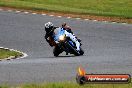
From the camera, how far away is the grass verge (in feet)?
121

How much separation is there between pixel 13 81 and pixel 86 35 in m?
17.0

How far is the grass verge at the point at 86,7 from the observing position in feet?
121

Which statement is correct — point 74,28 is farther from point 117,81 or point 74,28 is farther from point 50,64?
point 117,81

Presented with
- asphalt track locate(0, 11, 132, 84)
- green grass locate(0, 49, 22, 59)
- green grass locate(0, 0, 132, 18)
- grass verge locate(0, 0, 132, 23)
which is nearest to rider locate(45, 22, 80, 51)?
asphalt track locate(0, 11, 132, 84)

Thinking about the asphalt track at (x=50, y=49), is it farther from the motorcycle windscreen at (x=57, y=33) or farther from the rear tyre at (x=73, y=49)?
the motorcycle windscreen at (x=57, y=33)

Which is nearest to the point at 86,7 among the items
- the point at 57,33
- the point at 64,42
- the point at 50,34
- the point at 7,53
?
the point at 7,53

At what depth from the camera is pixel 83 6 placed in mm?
41250

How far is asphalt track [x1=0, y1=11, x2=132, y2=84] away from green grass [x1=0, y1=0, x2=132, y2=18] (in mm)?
2472

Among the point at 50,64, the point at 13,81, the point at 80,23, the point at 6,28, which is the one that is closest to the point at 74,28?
the point at 80,23

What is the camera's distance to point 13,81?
47.9 ft

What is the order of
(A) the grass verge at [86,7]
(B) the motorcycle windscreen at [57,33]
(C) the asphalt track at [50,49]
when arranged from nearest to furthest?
1. (C) the asphalt track at [50,49]
2. (B) the motorcycle windscreen at [57,33]
3. (A) the grass verge at [86,7]

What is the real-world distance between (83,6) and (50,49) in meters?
13.7

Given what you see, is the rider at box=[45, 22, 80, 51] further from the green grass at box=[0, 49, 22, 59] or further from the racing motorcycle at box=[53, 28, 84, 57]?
the green grass at box=[0, 49, 22, 59]

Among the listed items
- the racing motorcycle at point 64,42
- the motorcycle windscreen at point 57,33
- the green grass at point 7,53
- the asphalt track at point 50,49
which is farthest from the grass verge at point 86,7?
the motorcycle windscreen at point 57,33
